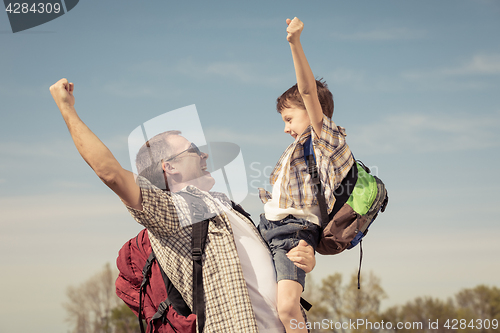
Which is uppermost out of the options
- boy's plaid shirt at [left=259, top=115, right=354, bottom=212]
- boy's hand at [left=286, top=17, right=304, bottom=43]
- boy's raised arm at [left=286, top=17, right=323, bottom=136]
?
boy's hand at [left=286, top=17, right=304, bottom=43]

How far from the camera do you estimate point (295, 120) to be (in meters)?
4.28

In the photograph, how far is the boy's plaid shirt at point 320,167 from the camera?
3.85 meters

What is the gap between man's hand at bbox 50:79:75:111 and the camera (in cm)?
305

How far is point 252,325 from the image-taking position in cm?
341

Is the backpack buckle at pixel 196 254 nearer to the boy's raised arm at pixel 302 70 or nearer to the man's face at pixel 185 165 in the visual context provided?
the man's face at pixel 185 165

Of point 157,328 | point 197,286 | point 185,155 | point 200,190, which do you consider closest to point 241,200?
point 200,190

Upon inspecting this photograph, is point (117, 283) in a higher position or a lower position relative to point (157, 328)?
higher

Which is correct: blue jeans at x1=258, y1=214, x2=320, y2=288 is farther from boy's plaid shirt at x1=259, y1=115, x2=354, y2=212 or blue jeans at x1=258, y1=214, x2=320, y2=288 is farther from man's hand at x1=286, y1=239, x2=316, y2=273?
boy's plaid shirt at x1=259, y1=115, x2=354, y2=212

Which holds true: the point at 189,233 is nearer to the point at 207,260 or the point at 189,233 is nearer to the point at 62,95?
the point at 207,260

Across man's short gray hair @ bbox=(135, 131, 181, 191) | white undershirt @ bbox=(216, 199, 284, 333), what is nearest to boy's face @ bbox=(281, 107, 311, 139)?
white undershirt @ bbox=(216, 199, 284, 333)

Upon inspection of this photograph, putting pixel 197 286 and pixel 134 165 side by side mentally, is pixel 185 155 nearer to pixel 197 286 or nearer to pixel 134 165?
pixel 134 165

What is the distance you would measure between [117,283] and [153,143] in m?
1.47

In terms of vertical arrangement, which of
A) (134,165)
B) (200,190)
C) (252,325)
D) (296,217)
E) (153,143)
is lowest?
(252,325)

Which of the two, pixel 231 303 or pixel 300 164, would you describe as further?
pixel 300 164
